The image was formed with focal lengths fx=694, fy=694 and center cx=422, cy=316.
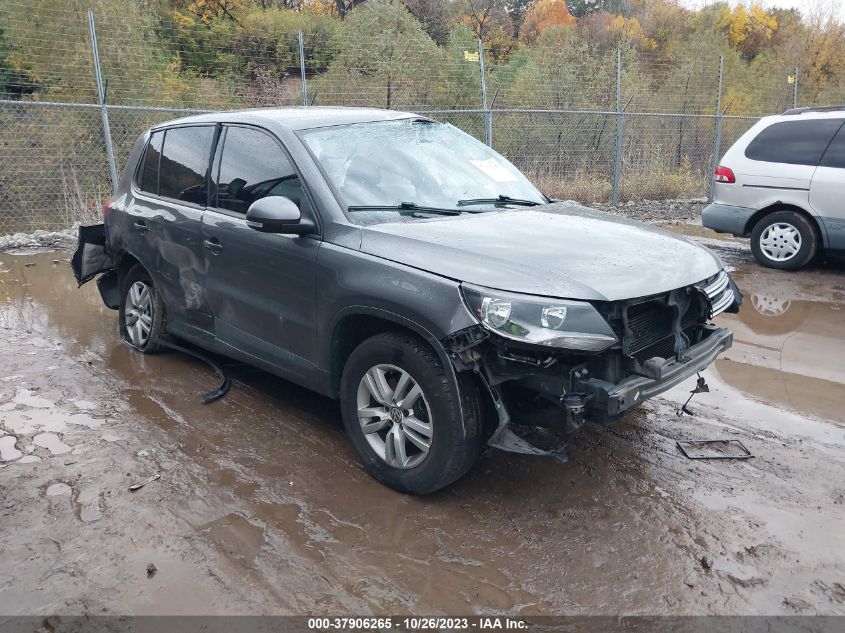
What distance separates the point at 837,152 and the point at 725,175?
4.07ft

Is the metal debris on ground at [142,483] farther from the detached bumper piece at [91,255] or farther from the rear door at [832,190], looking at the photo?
the rear door at [832,190]

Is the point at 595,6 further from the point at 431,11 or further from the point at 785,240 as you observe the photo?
the point at 785,240

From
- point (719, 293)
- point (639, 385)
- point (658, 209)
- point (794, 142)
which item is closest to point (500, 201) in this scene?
point (719, 293)

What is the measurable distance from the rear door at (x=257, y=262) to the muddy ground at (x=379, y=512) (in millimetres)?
560

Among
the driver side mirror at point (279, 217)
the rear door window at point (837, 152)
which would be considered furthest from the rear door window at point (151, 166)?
the rear door window at point (837, 152)

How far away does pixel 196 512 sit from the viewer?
3334mm

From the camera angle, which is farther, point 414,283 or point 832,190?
point 832,190

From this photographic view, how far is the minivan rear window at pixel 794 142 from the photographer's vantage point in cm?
820

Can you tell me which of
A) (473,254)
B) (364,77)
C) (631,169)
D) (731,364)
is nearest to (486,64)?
(364,77)

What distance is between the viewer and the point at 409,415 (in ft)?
11.0

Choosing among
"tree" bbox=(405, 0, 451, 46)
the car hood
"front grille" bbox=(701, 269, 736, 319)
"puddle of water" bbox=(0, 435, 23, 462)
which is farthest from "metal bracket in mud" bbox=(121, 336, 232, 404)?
"tree" bbox=(405, 0, 451, 46)

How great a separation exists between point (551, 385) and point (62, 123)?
11521mm

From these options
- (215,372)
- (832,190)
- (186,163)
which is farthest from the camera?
(832,190)

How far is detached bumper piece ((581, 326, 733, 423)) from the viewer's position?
9.73ft
